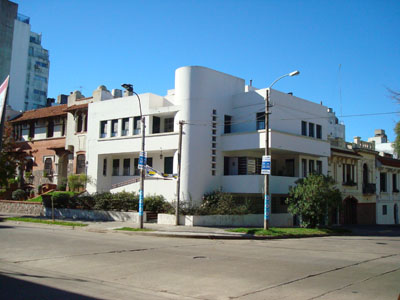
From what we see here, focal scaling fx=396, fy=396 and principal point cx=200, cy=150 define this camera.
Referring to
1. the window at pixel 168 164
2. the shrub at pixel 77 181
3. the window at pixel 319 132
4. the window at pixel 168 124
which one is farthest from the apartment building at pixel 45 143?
the window at pixel 319 132

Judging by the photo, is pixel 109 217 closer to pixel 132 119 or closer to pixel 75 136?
pixel 132 119

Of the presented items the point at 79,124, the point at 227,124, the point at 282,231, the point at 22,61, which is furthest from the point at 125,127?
the point at 22,61

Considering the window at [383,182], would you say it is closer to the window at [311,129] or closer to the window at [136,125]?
the window at [311,129]

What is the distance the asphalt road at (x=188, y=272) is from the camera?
852 cm

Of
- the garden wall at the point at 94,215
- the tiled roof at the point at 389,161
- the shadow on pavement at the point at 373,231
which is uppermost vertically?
the tiled roof at the point at 389,161

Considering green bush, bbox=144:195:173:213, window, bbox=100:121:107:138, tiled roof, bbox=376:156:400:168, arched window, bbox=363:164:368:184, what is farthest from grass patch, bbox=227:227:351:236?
tiled roof, bbox=376:156:400:168

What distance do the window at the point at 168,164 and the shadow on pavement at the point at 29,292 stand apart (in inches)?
921

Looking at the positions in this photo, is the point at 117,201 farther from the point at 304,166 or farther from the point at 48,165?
the point at 48,165

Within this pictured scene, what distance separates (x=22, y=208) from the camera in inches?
1390

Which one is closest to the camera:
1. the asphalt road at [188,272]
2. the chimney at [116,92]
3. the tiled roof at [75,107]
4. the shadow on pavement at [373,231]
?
the asphalt road at [188,272]

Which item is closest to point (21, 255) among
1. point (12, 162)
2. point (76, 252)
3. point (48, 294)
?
point (76, 252)

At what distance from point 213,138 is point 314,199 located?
361 inches

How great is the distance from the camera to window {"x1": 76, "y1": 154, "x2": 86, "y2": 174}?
128 ft

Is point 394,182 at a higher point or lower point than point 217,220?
higher
